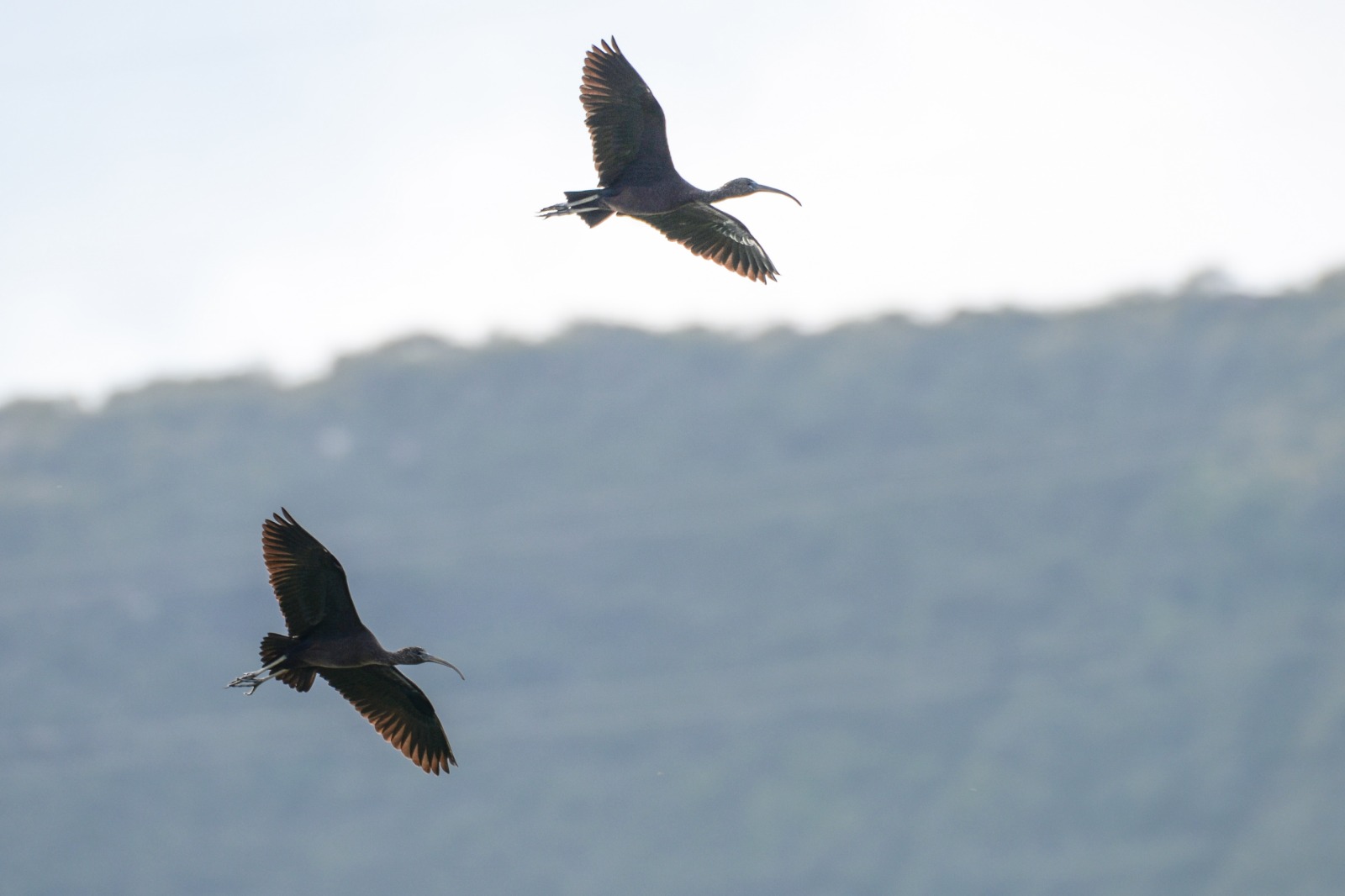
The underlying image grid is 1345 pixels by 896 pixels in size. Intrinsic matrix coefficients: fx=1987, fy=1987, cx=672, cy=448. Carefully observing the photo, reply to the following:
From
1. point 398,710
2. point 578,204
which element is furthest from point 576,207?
point 398,710

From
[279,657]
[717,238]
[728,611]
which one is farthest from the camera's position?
[728,611]

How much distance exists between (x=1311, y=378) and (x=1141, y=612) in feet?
62.7

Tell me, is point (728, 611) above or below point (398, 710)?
above

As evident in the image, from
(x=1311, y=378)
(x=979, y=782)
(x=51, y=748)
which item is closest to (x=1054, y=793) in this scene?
(x=979, y=782)

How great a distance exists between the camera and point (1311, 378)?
10244 centimetres

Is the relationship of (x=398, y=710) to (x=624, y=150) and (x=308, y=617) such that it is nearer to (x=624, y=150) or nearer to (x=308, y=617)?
(x=308, y=617)

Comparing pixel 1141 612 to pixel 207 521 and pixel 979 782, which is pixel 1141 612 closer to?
pixel 979 782

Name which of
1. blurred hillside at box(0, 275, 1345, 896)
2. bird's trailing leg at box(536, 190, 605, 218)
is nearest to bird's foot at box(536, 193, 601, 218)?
bird's trailing leg at box(536, 190, 605, 218)

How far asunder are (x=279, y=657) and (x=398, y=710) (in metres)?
1.57

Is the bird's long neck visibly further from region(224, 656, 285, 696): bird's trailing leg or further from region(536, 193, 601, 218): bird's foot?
region(224, 656, 285, 696): bird's trailing leg

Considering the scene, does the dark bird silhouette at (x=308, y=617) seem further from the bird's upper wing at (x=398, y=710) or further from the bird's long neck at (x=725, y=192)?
the bird's long neck at (x=725, y=192)

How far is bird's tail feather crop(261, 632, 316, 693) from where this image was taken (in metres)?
12.2

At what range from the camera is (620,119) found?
1455 centimetres

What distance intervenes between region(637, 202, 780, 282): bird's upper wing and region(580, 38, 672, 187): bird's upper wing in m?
0.99
